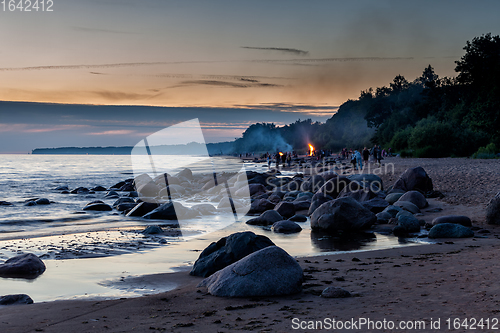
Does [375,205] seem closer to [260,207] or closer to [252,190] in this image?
[260,207]

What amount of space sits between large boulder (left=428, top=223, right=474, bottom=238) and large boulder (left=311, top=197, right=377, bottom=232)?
6.23 feet

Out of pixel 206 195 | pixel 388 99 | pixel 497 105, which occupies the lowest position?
pixel 206 195

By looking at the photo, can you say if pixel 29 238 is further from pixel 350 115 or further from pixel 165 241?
pixel 350 115

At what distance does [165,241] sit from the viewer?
31.8 feet

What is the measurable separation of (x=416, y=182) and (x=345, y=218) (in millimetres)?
7361

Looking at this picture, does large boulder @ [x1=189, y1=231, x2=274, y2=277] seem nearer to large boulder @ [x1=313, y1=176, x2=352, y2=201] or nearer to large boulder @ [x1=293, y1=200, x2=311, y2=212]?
large boulder @ [x1=293, y1=200, x2=311, y2=212]

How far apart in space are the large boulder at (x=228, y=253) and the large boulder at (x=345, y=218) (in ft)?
14.1

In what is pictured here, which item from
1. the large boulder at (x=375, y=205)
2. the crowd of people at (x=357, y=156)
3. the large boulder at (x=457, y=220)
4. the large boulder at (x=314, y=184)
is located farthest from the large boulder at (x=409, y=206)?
the crowd of people at (x=357, y=156)

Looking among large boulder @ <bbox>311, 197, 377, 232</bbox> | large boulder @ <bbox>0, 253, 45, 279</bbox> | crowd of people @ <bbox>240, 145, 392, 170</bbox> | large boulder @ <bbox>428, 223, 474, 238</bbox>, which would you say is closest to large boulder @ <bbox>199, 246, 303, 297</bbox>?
large boulder @ <bbox>0, 253, 45, 279</bbox>

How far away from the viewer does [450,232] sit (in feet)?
29.2

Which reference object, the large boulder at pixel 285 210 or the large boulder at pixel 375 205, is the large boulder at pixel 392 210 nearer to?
the large boulder at pixel 375 205

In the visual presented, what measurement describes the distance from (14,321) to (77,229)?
26.9ft

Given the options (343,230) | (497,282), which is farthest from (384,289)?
(343,230)

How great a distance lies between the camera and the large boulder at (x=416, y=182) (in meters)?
16.4
